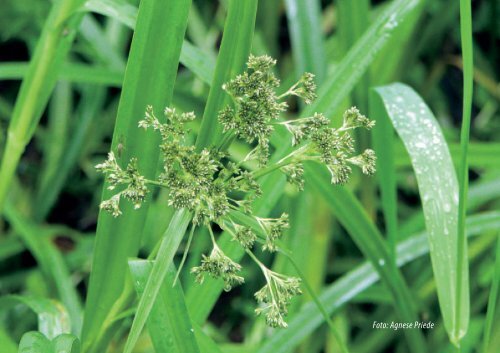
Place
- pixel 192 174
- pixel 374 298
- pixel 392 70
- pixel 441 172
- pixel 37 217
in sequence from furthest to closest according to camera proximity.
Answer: pixel 37 217 < pixel 392 70 < pixel 374 298 < pixel 441 172 < pixel 192 174

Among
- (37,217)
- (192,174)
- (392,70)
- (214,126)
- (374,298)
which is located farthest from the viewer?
(37,217)

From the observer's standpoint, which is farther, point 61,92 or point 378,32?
point 61,92

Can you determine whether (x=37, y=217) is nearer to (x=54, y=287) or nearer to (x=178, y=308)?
(x=54, y=287)

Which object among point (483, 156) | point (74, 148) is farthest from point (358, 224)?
point (74, 148)

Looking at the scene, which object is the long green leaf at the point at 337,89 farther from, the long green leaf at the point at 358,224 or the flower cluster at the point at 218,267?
the flower cluster at the point at 218,267

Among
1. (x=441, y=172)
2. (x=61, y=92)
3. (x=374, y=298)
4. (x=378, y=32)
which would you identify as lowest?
(x=374, y=298)

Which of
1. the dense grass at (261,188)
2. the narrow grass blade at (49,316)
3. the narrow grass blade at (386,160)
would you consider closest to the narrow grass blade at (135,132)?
the dense grass at (261,188)

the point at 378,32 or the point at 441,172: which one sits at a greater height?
the point at 378,32

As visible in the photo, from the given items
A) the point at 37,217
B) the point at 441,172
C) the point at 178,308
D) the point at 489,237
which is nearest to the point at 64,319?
the point at 178,308
